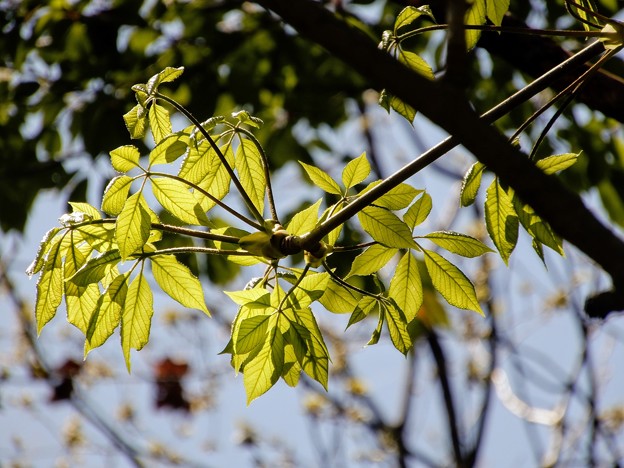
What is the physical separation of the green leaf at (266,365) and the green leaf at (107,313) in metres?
0.17

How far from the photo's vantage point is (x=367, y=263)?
84cm

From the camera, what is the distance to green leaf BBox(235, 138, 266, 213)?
35.4 inches

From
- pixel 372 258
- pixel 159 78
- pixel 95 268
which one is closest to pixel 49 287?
pixel 95 268

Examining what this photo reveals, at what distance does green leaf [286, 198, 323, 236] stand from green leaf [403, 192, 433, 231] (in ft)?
0.42

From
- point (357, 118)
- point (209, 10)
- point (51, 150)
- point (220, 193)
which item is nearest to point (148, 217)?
point (220, 193)

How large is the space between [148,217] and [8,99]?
5.87ft

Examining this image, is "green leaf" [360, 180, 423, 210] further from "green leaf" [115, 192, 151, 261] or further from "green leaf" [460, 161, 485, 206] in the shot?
"green leaf" [115, 192, 151, 261]

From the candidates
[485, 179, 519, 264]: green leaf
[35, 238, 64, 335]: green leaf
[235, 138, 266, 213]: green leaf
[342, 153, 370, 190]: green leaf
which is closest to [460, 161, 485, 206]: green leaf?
[485, 179, 519, 264]: green leaf

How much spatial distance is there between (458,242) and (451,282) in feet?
0.19

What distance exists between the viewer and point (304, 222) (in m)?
0.79

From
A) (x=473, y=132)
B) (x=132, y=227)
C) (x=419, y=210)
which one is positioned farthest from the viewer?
(x=419, y=210)

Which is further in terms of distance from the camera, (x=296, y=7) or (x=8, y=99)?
(x=8, y=99)

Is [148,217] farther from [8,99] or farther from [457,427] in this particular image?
[457,427]

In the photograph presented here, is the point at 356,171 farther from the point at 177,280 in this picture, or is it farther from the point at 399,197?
the point at 177,280
